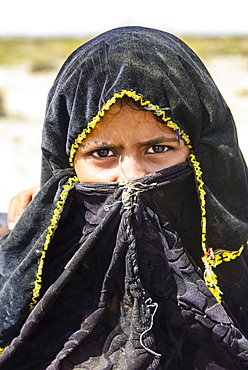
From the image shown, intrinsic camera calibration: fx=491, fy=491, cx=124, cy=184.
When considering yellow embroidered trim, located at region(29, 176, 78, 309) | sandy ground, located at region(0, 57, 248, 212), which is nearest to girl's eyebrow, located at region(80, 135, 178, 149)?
yellow embroidered trim, located at region(29, 176, 78, 309)

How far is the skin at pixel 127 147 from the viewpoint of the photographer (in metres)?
2.01

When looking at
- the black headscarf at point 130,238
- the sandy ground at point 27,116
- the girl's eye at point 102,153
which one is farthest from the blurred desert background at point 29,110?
the girl's eye at point 102,153

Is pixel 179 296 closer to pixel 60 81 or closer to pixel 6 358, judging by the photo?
pixel 6 358

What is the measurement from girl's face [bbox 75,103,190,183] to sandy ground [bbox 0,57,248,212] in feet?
11.2

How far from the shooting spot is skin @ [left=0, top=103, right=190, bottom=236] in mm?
2012

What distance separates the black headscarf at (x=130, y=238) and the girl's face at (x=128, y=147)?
5 cm

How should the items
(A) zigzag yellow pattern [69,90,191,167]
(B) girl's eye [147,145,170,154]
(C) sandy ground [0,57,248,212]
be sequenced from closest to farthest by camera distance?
(A) zigzag yellow pattern [69,90,191,167] < (B) girl's eye [147,145,170,154] < (C) sandy ground [0,57,248,212]

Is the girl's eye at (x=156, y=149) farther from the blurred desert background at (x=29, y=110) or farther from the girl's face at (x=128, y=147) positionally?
the blurred desert background at (x=29, y=110)

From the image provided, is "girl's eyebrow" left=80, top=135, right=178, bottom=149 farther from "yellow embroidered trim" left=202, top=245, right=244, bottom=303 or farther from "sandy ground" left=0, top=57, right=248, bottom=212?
"sandy ground" left=0, top=57, right=248, bottom=212

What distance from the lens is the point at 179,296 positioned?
2.12m

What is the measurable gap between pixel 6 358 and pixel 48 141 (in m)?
0.98

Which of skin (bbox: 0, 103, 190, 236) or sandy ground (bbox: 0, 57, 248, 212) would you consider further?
sandy ground (bbox: 0, 57, 248, 212)

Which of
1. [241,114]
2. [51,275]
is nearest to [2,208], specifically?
[51,275]

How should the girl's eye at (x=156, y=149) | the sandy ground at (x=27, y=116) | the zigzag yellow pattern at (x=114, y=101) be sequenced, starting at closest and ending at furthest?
the zigzag yellow pattern at (x=114, y=101), the girl's eye at (x=156, y=149), the sandy ground at (x=27, y=116)
